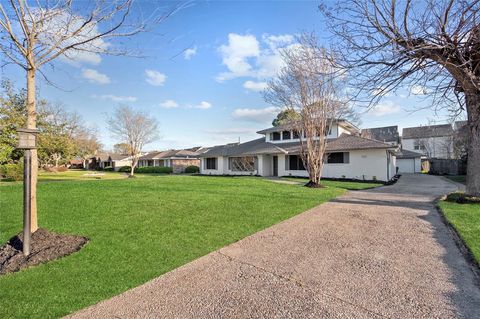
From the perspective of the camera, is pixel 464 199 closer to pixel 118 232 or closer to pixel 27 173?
pixel 118 232

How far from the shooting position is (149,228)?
18.9 ft

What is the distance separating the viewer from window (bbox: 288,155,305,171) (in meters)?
22.5

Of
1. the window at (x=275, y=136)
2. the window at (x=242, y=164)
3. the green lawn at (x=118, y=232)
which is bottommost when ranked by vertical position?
the green lawn at (x=118, y=232)

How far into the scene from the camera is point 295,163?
23016 mm

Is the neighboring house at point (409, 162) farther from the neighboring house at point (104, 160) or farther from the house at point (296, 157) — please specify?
the neighboring house at point (104, 160)

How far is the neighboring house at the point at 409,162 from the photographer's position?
116 ft

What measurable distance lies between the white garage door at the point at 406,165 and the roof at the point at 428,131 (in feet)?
31.5

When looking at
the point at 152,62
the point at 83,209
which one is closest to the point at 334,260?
the point at 152,62

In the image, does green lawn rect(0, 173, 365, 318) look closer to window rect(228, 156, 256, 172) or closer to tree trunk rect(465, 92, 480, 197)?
tree trunk rect(465, 92, 480, 197)

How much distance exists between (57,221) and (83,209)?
1.06 m

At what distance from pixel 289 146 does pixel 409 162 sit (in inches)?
878

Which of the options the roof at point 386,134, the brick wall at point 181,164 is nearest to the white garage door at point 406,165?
the roof at point 386,134

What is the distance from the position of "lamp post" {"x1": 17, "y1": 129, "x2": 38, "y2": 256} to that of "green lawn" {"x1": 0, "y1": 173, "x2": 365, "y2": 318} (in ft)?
2.32

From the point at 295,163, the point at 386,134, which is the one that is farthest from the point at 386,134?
the point at 295,163
